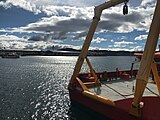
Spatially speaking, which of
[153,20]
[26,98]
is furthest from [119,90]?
[26,98]

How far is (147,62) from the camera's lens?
620 inches

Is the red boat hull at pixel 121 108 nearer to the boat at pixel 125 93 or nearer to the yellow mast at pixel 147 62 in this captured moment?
the boat at pixel 125 93

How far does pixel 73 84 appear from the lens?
27250mm

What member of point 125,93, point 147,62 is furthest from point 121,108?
point 125,93

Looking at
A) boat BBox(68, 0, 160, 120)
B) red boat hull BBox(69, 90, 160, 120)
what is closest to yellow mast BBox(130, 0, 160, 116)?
boat BBox(68, 0, 160, 120)

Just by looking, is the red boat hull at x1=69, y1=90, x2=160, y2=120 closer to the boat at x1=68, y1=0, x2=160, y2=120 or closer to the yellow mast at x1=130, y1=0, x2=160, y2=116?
the boat at x1=68, y1=0, x2=160, y2=120

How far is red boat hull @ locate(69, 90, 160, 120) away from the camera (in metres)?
15.2

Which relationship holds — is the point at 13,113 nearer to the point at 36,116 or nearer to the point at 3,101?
the point at 36,116

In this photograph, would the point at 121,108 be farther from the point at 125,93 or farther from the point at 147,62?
the point at 125,93

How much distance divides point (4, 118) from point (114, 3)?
62.9 feet

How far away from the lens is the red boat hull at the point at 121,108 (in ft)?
50.0

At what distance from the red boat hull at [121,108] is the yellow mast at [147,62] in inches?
24.5

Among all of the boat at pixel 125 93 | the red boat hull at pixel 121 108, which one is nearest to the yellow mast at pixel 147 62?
the boat at pixel 125 93

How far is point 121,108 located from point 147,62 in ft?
16.2
